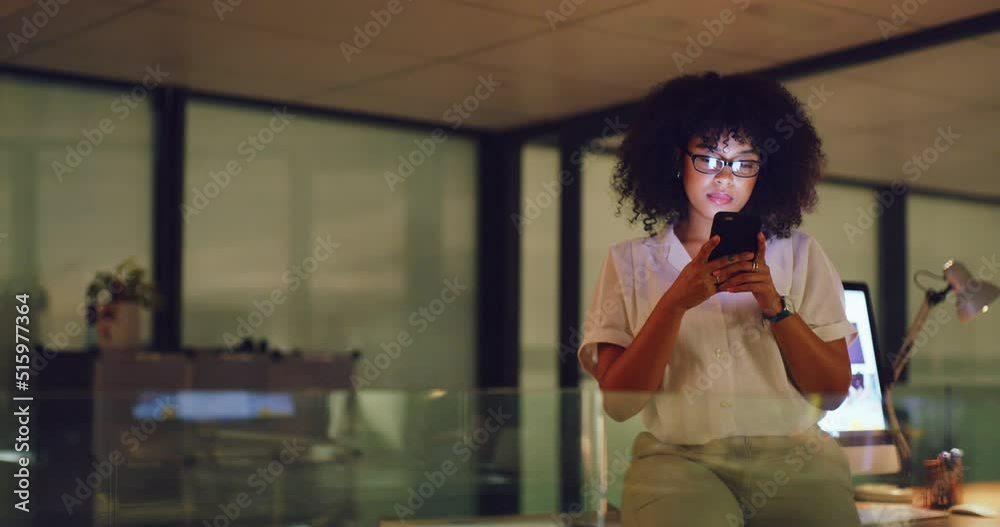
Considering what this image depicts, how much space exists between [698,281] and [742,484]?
0.90 feet

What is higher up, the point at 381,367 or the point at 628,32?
the point at 628,32

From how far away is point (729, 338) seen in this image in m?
1.57

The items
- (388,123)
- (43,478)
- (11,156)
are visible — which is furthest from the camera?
(388,123)

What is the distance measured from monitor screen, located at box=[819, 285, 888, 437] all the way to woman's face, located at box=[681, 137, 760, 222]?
0.41m

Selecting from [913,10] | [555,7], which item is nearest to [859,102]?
[913,10]

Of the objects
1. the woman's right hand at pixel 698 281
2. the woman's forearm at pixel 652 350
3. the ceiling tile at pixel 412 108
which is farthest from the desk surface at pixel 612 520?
the ceiling tile at pixel 412 108

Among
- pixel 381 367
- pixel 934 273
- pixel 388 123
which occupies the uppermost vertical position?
pixel 388 123

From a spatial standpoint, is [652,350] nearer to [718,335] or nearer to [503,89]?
[718,335]

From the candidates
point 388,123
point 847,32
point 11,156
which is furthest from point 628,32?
point 11,156

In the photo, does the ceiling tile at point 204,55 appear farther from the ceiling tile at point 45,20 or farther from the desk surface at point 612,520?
the desk surface at point 612,520

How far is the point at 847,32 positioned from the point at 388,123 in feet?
9.68

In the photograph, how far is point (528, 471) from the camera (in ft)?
6.25

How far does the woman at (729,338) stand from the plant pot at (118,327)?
4.20 m

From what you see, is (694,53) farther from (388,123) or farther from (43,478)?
(43,478)
